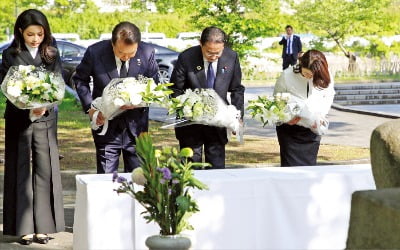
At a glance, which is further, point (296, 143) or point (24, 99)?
point (296, 143)

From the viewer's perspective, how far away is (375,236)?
4641 millimetres

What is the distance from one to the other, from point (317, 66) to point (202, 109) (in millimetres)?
1197

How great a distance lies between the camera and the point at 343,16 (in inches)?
1576

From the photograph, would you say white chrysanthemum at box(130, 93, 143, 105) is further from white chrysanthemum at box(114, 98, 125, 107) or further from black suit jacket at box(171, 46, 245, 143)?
black suit jacket at box(171, 46, 245, 143)

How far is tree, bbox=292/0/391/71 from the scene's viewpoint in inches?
1570

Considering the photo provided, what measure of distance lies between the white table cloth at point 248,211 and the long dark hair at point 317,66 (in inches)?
45.8

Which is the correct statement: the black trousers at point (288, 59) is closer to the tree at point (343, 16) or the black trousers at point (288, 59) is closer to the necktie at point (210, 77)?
the tree at point (343, 16)

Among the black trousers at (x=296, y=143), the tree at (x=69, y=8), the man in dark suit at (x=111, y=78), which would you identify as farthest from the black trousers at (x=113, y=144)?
the tree at (x=69, y=8)

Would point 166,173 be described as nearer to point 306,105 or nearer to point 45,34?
point 45,34

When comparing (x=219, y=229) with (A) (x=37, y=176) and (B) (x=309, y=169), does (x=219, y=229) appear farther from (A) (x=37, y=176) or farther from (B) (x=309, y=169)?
(A) (x=37, y=176)

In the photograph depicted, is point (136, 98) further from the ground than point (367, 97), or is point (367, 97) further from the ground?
point (136, 98)

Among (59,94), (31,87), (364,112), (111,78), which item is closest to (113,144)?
(111,78)

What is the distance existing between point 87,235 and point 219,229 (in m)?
0.91

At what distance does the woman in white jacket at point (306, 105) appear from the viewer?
884 centimetres
